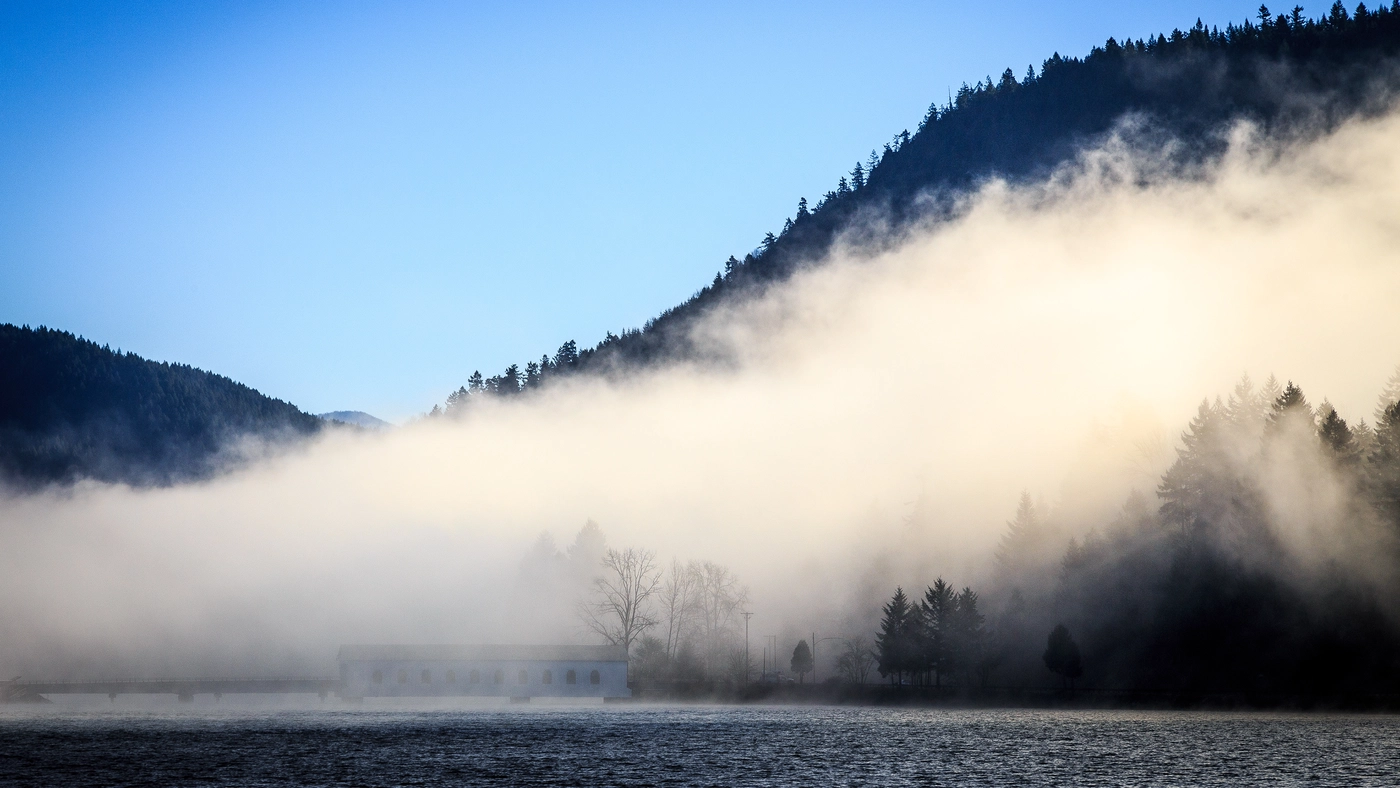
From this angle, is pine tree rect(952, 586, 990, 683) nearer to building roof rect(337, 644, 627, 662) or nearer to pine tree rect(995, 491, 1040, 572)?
pine tree rect(995, 491, 1040, 572)

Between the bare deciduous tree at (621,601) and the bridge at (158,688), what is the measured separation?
37.9 meters

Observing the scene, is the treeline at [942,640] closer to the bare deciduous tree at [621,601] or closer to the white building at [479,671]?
the white building at [479,671]

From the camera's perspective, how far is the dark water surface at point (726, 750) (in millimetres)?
56812

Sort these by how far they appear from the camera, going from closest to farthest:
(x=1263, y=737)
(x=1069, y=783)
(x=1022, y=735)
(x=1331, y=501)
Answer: (x=1069, y=783)
(x=1263, y=737)
(x=1022, y=735)
(x=1331, y=501)

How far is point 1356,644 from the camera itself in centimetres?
9819

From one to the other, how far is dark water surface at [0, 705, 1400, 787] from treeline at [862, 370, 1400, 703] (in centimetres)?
729

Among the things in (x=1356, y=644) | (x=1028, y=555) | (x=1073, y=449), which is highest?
(x=1073, y=449)

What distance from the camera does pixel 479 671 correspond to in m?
147

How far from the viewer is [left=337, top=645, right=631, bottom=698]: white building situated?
477 ft

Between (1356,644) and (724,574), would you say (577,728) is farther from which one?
(724,574)

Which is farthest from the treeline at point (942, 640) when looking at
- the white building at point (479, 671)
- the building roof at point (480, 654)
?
the building roof at point (480, 654)

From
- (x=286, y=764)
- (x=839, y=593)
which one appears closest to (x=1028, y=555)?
(x=839, y=593)

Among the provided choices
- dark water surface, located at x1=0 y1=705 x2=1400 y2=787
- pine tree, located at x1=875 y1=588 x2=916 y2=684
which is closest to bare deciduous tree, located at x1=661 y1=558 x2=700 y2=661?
pine tree, located at x1=875 y1=588 x2=916 y2=684

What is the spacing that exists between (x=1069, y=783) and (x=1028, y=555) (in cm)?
9450
